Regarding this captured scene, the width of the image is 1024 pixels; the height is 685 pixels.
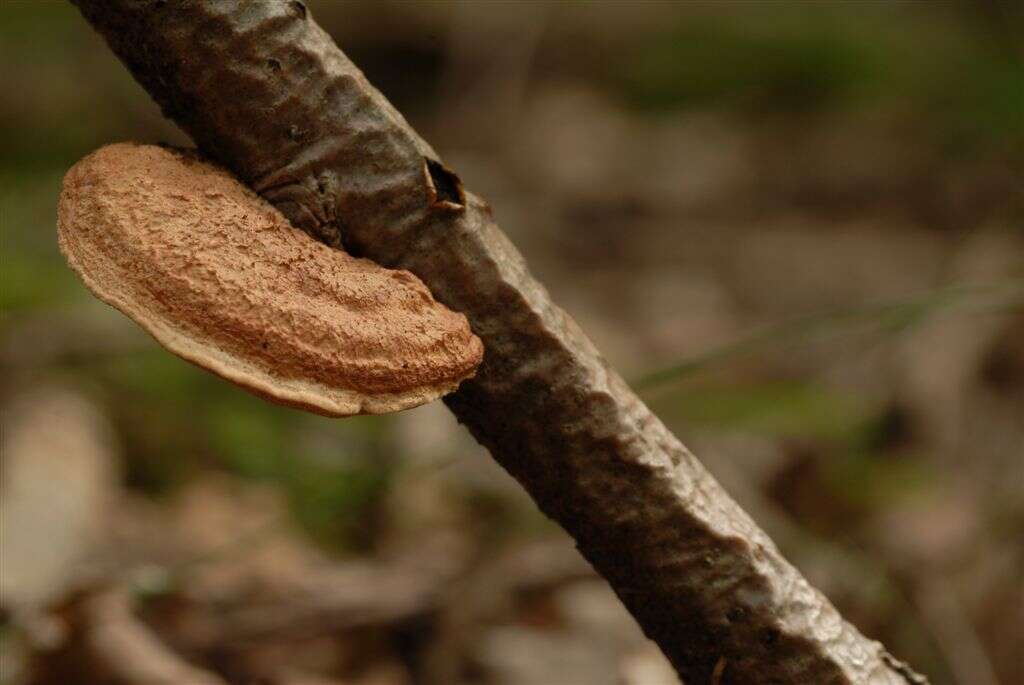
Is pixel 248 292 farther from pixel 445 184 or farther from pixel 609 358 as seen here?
pixel 609 358

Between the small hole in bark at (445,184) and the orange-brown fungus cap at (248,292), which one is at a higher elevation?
the small hole in bark at (445,184)

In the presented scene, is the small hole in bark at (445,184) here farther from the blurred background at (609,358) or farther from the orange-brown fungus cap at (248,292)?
the blurred background at (609,358)

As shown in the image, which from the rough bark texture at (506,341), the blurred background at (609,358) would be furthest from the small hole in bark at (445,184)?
the blurred background at (609,358)

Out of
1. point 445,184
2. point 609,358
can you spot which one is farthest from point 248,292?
point 609,358

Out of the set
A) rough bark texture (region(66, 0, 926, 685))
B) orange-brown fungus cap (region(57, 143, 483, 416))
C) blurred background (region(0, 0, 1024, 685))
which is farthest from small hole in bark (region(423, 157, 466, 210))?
blurred background (region(0, 0, 1024, 685))

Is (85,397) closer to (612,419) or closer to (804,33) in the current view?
(612,419)
